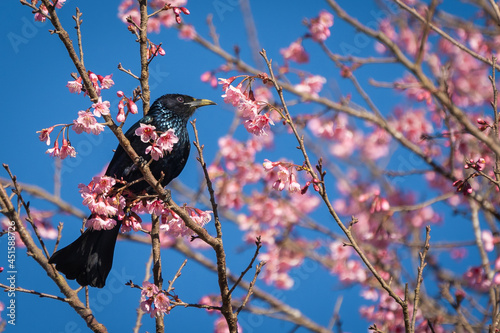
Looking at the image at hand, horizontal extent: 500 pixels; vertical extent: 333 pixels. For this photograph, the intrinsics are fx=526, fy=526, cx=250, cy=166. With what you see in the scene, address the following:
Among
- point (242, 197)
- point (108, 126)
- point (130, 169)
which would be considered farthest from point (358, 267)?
point (108, 126)

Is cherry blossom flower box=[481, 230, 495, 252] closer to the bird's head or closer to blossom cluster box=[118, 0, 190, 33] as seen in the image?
the bird's head

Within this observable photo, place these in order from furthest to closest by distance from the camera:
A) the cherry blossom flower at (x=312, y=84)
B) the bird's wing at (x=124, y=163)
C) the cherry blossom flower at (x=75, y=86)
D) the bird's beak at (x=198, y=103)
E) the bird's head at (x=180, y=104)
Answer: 1. the cherry blossom flower at (x=312, y=84)
2. the bird's head at (x=180, y=104)
3. the bird's beak at (x=198, y=103)
4. the bird's wing at (x=124, y=163)
5. the cherry blossom flower at (x=75, y=86)

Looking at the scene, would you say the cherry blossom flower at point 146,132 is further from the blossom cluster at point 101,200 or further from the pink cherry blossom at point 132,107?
the blossom cluster at point 101,200

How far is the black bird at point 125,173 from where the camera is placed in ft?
9.51

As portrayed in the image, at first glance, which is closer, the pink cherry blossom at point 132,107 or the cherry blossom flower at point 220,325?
the pink cherry blossom at point 132,107

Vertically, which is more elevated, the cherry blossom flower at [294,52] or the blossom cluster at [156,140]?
the cherry blossom flower at [294,52]

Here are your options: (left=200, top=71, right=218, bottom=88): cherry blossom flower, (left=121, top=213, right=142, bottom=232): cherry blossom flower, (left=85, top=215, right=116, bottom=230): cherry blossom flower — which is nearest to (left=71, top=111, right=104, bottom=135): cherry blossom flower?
(left=85, top=215, right=116, bottom=230): cherry blossom flower

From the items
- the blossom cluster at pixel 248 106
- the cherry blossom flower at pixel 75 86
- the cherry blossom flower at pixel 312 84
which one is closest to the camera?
the cherry blossom flower at pixel 75 86

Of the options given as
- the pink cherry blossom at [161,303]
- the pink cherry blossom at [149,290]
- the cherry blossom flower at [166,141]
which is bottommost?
the pink cherry blossom at [161,303]

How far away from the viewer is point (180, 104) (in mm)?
3879

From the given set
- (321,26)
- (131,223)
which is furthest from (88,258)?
(321,26)

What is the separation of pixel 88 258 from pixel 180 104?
1393mm

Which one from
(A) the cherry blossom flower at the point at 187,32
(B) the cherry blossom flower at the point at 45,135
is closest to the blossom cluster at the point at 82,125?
(B) the cherry blossom flower at the point at 45,135

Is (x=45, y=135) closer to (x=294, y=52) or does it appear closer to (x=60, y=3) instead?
(x=60, y=3)
